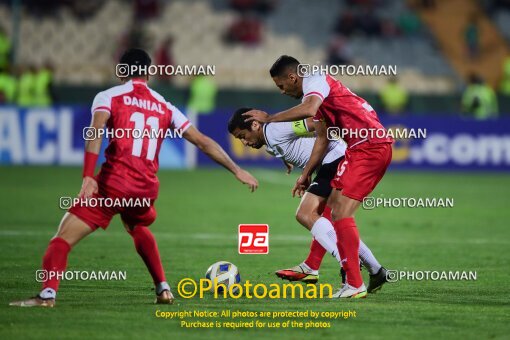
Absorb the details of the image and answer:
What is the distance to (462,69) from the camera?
106 ft

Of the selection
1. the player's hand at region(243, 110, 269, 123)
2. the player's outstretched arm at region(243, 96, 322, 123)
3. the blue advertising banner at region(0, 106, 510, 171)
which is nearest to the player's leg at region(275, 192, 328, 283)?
the player's hand at region(243, 110, 269, 123)

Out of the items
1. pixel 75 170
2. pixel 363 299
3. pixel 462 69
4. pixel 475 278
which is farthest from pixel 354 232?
pixel 462 69

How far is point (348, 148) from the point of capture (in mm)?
8922

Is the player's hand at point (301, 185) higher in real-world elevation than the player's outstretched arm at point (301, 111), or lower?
lower

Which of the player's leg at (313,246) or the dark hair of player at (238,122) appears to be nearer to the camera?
the dark hair of player at (238,122)

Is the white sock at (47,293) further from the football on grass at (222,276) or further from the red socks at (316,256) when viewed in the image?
the red socks at (316,256)

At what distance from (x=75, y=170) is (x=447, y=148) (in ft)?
28.5

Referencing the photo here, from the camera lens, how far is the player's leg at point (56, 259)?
777cm

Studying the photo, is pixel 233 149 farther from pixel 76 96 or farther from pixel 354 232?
pixel 354 232

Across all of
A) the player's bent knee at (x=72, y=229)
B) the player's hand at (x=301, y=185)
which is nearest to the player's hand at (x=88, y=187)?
the player's bent knee at (x=72, y=229)

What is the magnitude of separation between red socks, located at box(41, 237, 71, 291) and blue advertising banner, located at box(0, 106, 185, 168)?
53.7ft

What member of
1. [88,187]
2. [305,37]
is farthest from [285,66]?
[305,37]

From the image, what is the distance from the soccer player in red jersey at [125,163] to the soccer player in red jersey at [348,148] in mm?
942

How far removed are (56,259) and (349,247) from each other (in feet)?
8.02
